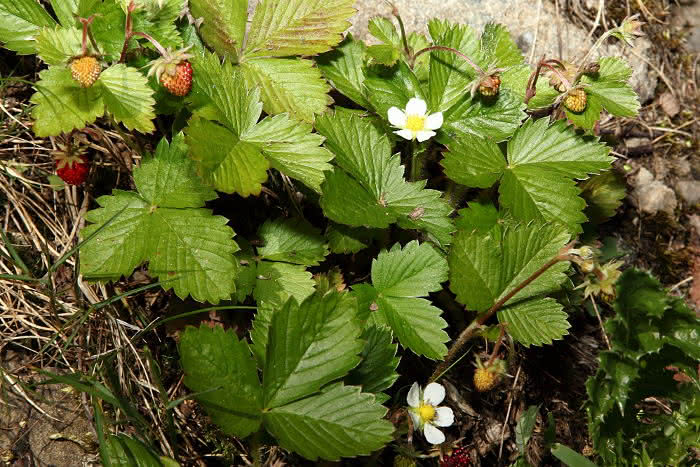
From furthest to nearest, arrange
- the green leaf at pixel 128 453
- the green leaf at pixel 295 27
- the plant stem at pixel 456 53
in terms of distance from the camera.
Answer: the green leaf at pixel 295 27, the plant stem at pixel 456 53, the green leaf at pixel 128 453

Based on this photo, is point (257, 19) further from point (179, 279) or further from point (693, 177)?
point (693, 177)

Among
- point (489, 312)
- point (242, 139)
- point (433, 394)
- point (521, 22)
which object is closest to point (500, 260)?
point (489, 312)

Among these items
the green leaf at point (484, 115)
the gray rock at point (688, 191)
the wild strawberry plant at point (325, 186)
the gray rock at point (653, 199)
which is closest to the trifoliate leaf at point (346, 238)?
the wild strawberry plant at point (325, 186)

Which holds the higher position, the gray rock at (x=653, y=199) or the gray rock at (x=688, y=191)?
the gray rock at (x=653, y=199)

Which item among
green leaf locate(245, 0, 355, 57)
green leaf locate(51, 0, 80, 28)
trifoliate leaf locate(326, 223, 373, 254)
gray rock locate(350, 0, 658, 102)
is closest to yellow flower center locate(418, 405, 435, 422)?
trifoliate leaf locate(326, 223, 373, 254)

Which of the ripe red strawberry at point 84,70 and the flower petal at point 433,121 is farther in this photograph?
the flower petal at point 433,121

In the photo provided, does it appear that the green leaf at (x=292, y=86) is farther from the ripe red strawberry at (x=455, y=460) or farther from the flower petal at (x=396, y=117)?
the ripe red strawberry at (x=455, y=460)

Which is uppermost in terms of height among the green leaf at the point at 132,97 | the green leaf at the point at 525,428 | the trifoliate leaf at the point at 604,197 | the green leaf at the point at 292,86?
the green leaf at the point at 132,97

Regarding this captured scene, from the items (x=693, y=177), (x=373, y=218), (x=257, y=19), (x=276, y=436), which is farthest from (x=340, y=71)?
(x=693, y=177)
